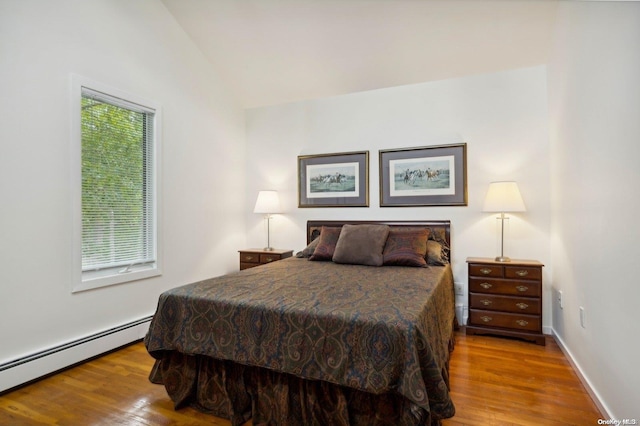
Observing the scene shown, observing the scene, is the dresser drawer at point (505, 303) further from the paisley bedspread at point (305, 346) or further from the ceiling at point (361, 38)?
the ceiling at point (361, 38)

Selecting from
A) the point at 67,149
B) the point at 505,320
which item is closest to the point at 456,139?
the point at 505,320

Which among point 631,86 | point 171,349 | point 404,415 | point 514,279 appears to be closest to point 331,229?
point 514,279

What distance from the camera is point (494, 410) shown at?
1889 millimetres

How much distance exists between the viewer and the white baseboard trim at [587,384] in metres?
1.81

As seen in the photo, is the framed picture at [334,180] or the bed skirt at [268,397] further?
the framed picture at [334,180]

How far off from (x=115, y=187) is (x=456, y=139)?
3.44 m

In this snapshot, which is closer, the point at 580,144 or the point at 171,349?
the point at 171,349

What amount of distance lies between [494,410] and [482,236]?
1.91 m

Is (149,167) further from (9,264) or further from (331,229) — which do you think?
(331,229)

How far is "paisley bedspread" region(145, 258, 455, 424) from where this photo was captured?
1458 millimetres

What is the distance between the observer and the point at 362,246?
3154 mm

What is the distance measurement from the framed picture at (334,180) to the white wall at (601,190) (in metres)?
1.94

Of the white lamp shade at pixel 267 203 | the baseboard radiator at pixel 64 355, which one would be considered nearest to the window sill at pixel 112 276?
the baseboard radiator at pixel 64 355

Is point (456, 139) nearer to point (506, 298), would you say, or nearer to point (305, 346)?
point (506, 298)
